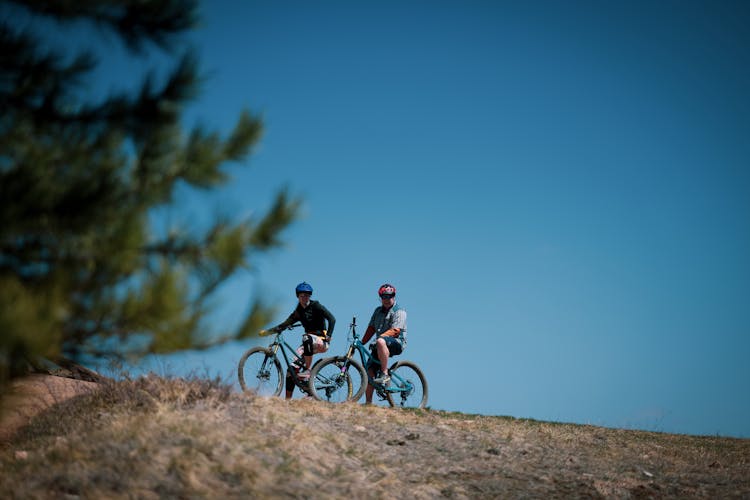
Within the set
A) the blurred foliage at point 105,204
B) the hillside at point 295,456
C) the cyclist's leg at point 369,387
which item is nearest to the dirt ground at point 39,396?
the hillside at point 295,456

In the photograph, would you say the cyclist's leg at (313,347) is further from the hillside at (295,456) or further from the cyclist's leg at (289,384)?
the hillside at (295,456)

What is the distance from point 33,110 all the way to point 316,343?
585 cm

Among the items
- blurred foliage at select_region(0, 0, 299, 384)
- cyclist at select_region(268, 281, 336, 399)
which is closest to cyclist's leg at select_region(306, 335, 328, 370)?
cyclist at select_region(268, 281, 336, 399)

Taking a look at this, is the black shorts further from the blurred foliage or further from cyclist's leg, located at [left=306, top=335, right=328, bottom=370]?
the blurred foliage

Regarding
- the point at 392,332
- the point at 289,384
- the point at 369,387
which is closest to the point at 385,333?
the point at 392,332

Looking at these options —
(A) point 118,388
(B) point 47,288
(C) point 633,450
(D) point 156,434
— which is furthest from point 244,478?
(C) point 633,450

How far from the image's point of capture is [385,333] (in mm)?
10789

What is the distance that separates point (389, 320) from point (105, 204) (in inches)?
254

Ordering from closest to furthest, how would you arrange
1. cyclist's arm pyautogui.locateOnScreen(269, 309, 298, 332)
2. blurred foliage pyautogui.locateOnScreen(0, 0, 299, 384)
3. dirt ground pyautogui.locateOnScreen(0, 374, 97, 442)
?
blurred foliage pyautogui.locateOnScreen(0, 0, 299, 384) → dirt ground pyautogui.locateOnScreen(0, 374, 97, 442) → cyclist's arm pyautogui.locateOnScreen(269, 309, 298, 332)

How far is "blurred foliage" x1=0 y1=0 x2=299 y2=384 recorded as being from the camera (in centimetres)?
480

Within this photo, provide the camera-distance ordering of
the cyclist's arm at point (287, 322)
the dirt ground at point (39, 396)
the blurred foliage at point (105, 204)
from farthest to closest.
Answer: the cyclist's arm at point (287, 322), the dirt ground at point (39, 396), the blurred foliage at point (105, 204)

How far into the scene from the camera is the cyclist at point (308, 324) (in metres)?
10.4

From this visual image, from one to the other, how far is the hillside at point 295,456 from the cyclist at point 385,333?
47.3 inches

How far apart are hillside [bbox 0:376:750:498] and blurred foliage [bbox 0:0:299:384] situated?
1.02 m
